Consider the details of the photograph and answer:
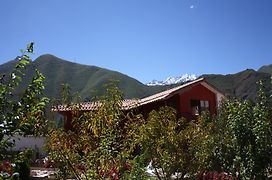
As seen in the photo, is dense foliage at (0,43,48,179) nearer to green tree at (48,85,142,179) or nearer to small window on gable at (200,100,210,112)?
green tree at (48,85,142,179)

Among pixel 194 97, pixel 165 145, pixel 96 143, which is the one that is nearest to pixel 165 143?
pixel 165 145

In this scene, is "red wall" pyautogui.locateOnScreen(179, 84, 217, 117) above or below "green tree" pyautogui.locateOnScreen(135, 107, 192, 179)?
above

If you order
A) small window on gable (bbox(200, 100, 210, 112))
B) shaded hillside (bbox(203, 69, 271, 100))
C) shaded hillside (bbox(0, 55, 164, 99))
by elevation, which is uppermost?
shaded hillside (bbox(0, 55, 164, 99))

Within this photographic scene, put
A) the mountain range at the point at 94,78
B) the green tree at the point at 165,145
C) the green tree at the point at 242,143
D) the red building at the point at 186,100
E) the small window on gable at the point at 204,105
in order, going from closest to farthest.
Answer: the green tree at the point at 242,143 → the green tree at the point at 165,145 → the red building at the point at 186,100 → the small window on gable at the point at 204,105 → the mountain range at the point at 94,78

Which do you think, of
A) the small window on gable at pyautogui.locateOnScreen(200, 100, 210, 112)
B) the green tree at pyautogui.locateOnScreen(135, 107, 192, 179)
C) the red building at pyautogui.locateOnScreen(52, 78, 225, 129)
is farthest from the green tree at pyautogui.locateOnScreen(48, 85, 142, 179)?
the small window on gable at pyautogui.locateOnScreen(200, 100, 210, 112)

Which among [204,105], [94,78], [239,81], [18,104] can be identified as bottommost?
[204,105]

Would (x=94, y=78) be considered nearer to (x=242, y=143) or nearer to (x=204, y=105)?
(x=204, y=105)

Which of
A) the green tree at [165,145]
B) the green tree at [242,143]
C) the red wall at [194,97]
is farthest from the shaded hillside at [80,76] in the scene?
the green tree at [165,145]

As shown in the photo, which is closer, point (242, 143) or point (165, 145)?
point (242, 143)

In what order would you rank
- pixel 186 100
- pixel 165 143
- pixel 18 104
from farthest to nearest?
pixel 186 100 → pixel 165 143 → pixel 18 104

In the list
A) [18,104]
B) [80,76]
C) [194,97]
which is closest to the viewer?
[18,104]

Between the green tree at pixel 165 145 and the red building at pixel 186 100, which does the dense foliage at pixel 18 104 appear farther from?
the red building at pixel 186 100

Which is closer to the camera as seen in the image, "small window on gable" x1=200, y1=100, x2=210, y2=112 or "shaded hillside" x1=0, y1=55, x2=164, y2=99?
"small window on gable" x1=200, y1=100, x2=210, y2=112

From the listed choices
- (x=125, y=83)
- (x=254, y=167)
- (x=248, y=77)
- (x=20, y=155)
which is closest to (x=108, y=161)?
(x=20, y=155)
